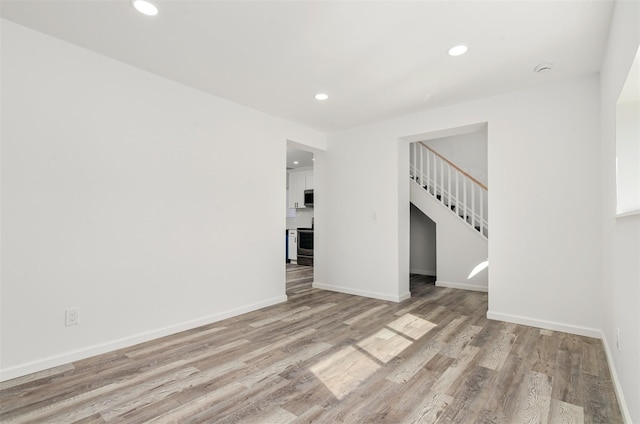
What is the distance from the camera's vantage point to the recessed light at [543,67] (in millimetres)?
2806

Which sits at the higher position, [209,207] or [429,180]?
[429,180]

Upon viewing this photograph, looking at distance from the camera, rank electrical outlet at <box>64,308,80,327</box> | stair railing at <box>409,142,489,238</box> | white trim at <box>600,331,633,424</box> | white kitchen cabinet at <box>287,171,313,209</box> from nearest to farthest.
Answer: white trim at <box>600,331,633,424</box>, electrical outlet at <box>64,308,80,327</box>, stair railing at <box>409,142,489,238</box>, white kitchen cabinet at <box>287,171,313,209</box>

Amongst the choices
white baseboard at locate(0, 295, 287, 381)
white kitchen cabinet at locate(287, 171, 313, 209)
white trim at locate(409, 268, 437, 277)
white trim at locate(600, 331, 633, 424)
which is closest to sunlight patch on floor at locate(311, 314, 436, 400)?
white trim at locate(600, 331, 633, 424)

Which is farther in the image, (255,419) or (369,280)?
(369,280)

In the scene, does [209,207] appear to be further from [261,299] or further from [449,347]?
[449,347]

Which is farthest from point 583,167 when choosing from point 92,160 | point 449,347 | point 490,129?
point 92,160

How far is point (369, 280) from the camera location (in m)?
4.59

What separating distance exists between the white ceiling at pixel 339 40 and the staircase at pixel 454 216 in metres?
2.26

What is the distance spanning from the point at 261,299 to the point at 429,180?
3.69 m

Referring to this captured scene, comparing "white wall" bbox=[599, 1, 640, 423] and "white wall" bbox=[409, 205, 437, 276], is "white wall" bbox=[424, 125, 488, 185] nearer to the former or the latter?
"white wall" bbox=[409, 205, 437, 276]

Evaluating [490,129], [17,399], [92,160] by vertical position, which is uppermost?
[490,129]

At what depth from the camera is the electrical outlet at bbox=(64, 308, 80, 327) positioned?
244 centimetres

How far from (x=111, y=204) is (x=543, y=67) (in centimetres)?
396

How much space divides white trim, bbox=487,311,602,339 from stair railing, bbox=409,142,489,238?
1881 millimetres
